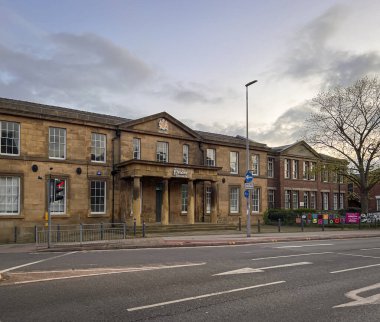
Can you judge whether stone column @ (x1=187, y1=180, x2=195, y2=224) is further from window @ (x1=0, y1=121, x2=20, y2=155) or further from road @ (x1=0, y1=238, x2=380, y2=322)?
road @ (x1=0, y1=238, x2=380, y2=322)

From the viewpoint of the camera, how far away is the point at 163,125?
33438 millimetres

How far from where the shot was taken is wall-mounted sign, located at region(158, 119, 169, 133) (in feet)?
109

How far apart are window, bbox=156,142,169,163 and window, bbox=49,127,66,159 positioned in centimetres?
775

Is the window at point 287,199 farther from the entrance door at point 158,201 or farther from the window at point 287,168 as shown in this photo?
the entrance door at point 158,201

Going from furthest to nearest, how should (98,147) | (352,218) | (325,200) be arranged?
(325,200), (352,218), (98,147)

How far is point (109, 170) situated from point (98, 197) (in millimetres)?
2124

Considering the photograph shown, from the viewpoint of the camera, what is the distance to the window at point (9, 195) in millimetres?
25672

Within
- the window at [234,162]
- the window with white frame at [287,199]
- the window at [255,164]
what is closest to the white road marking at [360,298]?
the window at [234,162]

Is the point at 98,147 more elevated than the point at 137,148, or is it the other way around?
the point at 137,148

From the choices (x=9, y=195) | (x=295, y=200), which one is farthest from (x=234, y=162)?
(x=9, y=195)

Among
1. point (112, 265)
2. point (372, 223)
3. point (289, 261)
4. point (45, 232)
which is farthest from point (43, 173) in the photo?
point (372, 223)

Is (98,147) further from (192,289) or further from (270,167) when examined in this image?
(270,167)

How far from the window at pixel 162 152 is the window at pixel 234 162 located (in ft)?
25.2

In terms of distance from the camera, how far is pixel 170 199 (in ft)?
108
